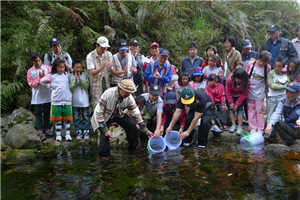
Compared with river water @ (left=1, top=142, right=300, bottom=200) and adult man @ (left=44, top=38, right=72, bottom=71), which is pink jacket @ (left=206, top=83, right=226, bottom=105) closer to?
river water @ (left=1, top=142, right=300, bottom=200)

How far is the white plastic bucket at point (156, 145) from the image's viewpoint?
573cm

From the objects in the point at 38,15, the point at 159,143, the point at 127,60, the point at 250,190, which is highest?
the point at 38,15

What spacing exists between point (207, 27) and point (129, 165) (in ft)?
26.9

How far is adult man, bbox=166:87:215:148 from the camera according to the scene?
5703mm

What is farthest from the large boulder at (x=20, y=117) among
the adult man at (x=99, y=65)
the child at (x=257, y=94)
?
the child at (x=257, y=94)

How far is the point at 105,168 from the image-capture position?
16.1 feet

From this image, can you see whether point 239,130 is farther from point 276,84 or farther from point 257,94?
point 276,84

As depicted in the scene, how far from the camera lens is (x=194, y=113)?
6242mm

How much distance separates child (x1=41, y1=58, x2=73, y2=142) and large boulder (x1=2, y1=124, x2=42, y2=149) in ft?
1.79

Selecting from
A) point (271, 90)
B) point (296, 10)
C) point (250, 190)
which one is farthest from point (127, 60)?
point (296, 10)

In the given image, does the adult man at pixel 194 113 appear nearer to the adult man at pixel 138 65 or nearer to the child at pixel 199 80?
the child at pixel 199 80

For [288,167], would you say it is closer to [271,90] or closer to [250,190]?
[250,190]

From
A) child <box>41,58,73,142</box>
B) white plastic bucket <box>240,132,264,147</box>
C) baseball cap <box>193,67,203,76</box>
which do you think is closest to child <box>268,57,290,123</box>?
white plastic bucket <box>240,132,264,147</box>

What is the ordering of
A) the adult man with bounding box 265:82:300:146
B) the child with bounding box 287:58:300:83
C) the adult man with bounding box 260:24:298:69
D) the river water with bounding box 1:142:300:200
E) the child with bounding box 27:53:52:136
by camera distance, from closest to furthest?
1. the river water with bounding box 1:142:300:200
2. the adult man with bounding box 265:82:300:146
3. the child with bounding box 287:58:300:83
4. the child with bounding box 27:53:52:136
5. the adult man with bounding box 260:24:298:69
